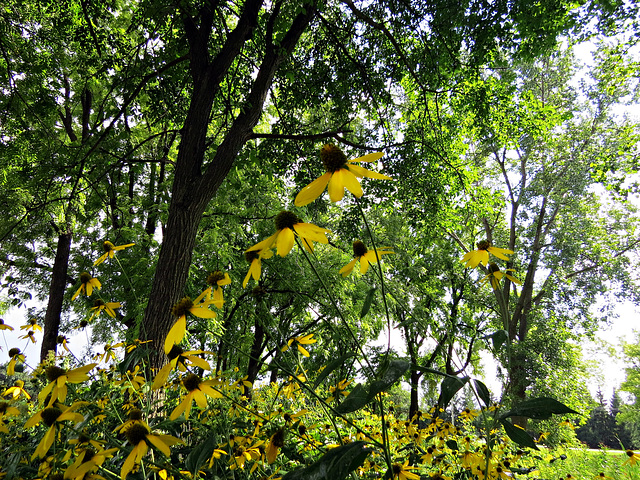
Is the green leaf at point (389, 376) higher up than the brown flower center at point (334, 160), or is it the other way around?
the brown flower center at point (334, 160)

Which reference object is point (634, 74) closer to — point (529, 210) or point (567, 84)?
point (567, 84)

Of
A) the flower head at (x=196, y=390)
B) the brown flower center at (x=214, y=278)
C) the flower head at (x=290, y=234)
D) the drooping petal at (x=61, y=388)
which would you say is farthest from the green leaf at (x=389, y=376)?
the drooping petal at (x=61, y=388)

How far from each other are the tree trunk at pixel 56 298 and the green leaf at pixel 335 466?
852 centimetres

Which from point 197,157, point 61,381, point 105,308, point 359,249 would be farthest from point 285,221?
point 197,157

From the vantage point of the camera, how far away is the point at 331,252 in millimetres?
8297

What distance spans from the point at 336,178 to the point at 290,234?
6.8 inches

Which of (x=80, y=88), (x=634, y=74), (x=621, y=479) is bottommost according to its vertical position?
(x=621, y=479)

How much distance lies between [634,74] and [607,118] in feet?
13.8

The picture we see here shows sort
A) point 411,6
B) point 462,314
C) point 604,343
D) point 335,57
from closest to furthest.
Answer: point 411,6
point 335,57
point 462,314
point 604,343

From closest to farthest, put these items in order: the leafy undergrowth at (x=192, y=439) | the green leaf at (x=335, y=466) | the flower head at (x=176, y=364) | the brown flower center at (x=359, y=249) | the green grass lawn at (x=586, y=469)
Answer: the green leaf at (x=335, y=466) → the leafy undergrowth at (x=192, y=439) → the flower head at (x=176, y=364) → the brown flower center at (x=359, y=249) → the green grass lawn at (x=586, y=469)

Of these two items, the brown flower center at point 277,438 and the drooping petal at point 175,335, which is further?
the brown flower center at point 277,438

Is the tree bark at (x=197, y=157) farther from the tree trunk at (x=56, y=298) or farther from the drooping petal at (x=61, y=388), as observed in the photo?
the tree trunk at (x=56, y=298)

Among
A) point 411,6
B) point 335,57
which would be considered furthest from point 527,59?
point 335,57

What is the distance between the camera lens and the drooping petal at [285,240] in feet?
2.50
